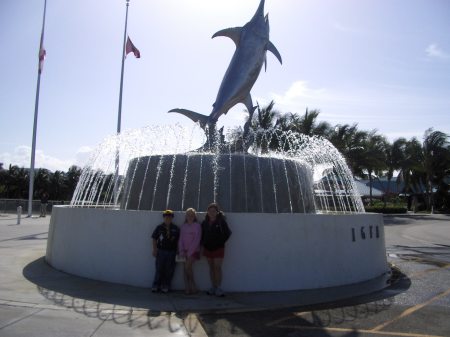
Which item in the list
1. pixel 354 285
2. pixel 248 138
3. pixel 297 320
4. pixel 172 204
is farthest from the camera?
pixel 248 138

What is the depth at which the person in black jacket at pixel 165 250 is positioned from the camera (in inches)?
283

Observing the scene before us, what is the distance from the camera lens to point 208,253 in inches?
281

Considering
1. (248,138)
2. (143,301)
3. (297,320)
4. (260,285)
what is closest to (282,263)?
(260,285)

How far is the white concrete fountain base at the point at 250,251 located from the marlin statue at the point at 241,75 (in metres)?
4.98

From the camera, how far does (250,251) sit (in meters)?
7.46

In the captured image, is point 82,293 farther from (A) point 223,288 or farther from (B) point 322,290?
(B) point 322,290

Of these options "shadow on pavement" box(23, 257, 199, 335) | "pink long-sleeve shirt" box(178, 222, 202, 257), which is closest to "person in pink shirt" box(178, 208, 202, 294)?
"pink long-sleeve shirt" box(178, 222, 202, 257)

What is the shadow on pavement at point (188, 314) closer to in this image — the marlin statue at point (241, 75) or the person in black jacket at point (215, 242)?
the person in black jacket at point (215, 242)

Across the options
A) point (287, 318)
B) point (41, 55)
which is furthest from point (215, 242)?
point (41, 55)

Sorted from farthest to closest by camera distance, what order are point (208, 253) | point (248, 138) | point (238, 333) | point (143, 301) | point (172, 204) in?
1. point (248, 138)
2. point (172, 204)
3. point (208, 253)
4. point (143, 301)
5. point (238, 333)

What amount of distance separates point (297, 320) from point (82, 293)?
10.4 feet

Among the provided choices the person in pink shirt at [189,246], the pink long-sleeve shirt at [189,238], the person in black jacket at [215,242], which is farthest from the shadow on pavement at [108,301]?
Result: the person in black jacket at [215,242]

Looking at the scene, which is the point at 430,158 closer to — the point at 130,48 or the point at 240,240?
the point at 130,48

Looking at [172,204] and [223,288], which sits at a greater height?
[172,204]
